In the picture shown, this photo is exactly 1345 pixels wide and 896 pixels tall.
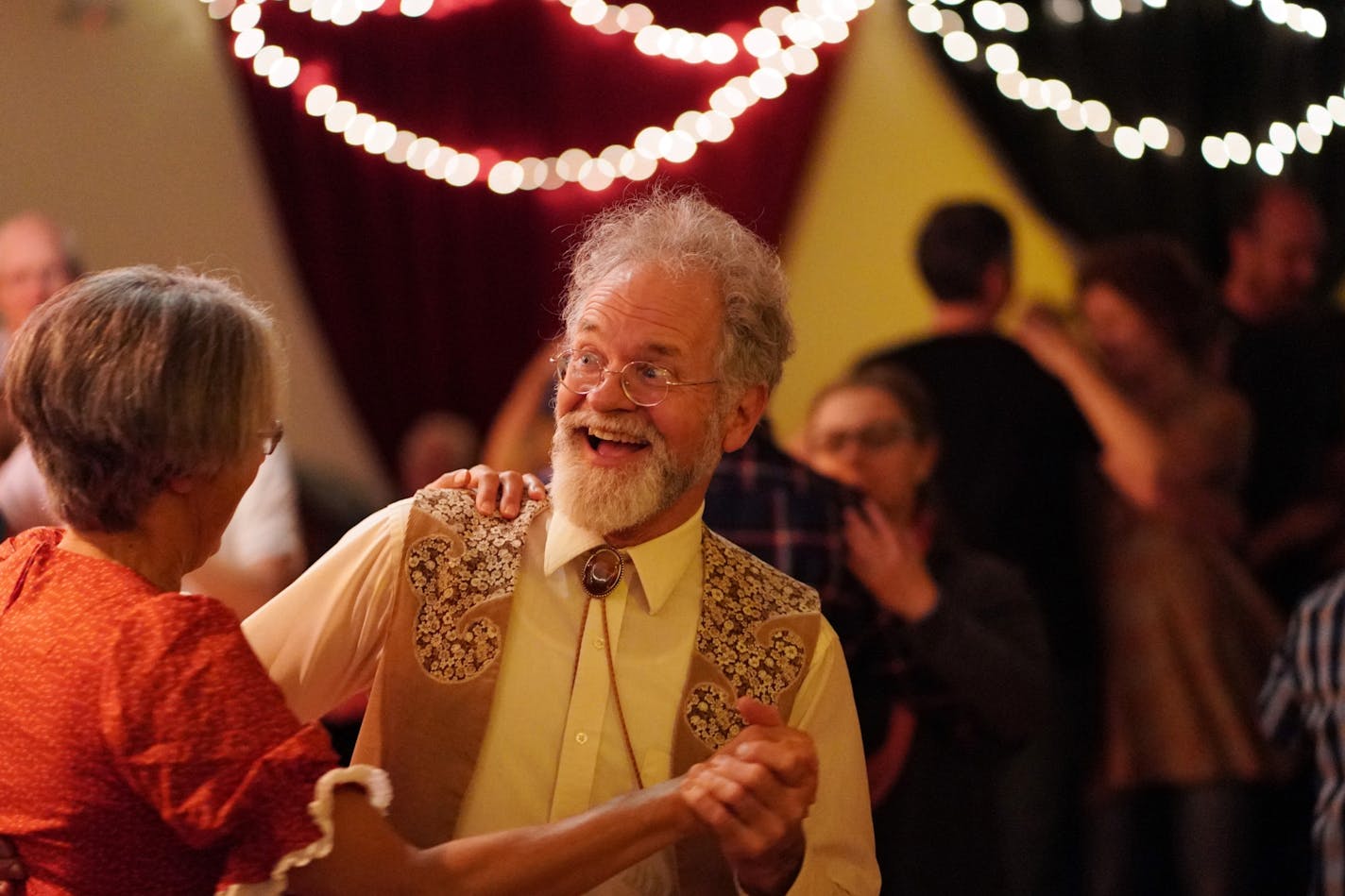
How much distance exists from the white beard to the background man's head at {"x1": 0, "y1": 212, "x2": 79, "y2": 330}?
267 cm

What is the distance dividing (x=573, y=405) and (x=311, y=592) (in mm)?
455

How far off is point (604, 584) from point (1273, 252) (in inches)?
161

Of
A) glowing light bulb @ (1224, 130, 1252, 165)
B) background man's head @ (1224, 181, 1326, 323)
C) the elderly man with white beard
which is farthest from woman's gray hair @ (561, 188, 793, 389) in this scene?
glowing light bulb @ (1224, 130, 1252, 165)

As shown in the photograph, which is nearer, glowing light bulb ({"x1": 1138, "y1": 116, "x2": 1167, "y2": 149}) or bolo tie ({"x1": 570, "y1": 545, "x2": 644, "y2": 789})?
bolo tie ({"x1": 570, "y1": 545, "x2": 644, "y2": 789})

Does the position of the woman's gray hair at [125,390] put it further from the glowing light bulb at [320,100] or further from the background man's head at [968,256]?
the glowing light bulb at [320,100]

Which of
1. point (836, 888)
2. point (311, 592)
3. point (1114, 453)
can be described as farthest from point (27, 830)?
point (1114, 453)

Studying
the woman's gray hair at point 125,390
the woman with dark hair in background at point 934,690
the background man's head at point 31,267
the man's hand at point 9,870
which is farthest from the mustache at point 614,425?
the background man's head at point 31,267

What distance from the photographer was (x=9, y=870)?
164 cm

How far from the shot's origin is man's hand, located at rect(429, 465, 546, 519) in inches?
90.0

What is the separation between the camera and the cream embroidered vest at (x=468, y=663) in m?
2.12

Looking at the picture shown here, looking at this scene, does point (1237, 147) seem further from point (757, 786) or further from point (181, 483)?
point (181, 483)

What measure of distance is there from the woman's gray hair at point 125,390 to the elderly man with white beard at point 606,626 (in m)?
0.47

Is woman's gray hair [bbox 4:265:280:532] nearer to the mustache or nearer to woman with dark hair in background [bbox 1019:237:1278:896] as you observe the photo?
the mustache

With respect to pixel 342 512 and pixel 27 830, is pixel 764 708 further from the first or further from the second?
pixel 342 512
